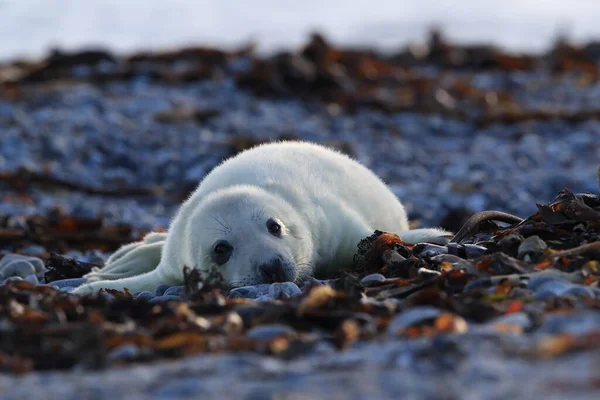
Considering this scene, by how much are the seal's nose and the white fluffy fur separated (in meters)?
0.04

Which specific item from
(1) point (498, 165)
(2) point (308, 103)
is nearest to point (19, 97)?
(2) point (308, 103)

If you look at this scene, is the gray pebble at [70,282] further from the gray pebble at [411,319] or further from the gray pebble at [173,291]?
the gray pebble at [411,319]

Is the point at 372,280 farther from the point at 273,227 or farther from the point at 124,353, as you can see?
the point at 124,353

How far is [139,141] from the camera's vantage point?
12.0 m

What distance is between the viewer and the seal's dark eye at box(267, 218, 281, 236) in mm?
4703

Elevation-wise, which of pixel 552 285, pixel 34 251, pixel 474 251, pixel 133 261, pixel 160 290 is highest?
pixel 552 285

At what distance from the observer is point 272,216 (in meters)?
4.75

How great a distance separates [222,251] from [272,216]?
1.07 feet

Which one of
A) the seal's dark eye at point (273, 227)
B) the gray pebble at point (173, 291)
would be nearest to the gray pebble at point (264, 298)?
the gray pebble at point (173, 291)

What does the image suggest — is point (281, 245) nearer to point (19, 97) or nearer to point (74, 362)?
point (74, 362)

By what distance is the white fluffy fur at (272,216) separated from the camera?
4633 millimetres

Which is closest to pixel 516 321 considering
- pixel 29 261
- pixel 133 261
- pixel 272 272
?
pixel 272 272

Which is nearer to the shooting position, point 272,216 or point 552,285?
point 552,285

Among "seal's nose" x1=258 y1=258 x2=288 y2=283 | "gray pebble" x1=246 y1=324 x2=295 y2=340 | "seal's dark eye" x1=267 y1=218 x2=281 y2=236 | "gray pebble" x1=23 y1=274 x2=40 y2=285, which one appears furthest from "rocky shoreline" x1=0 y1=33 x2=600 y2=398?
"seal's dark eye" x1=267 y1=218 x2=281 y2=236
